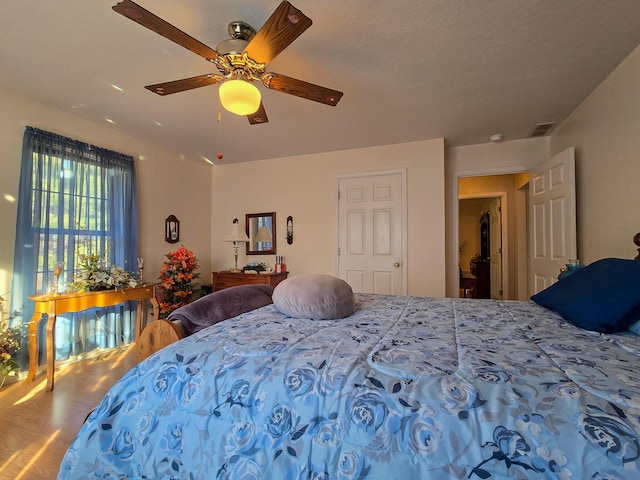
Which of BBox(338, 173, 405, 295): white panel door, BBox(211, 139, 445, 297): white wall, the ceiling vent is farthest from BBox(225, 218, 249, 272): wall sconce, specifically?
the ceiling vent

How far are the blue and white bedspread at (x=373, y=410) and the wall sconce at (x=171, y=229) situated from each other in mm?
3100

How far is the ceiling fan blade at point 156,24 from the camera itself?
123cm

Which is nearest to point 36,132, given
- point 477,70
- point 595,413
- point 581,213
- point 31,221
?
point 31,221

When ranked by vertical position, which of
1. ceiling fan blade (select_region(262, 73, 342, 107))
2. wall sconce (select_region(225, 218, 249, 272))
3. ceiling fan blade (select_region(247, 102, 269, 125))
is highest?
ceiling fan blade (select_region(262, 73, 342, 107))

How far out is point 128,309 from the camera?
328 centimetres

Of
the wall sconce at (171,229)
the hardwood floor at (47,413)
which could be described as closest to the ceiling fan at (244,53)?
the hardwood floor at (47,413)

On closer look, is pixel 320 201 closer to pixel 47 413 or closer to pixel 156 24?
pixel 156 24

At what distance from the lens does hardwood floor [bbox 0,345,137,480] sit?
1510 mm

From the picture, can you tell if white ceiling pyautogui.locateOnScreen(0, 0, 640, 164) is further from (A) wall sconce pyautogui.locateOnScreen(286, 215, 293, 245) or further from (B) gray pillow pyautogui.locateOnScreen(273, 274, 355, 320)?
(B) gray pillow pyautogui.locateOnScreen(273, 274, 355, 320)

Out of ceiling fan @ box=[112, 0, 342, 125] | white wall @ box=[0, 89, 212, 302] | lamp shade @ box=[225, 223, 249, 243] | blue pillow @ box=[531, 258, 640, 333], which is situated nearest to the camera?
blue pillow @ box=[531, 258, 640, 333]

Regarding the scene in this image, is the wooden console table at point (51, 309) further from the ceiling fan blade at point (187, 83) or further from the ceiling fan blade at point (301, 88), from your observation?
the ceiling fan blade at point (301, 88)

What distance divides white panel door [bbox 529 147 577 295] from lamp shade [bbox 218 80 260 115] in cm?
285

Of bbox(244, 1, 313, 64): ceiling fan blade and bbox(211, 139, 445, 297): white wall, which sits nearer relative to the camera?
bbox(244, 1, 313, 64): ceiling fan blade

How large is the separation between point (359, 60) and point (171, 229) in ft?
10.5
